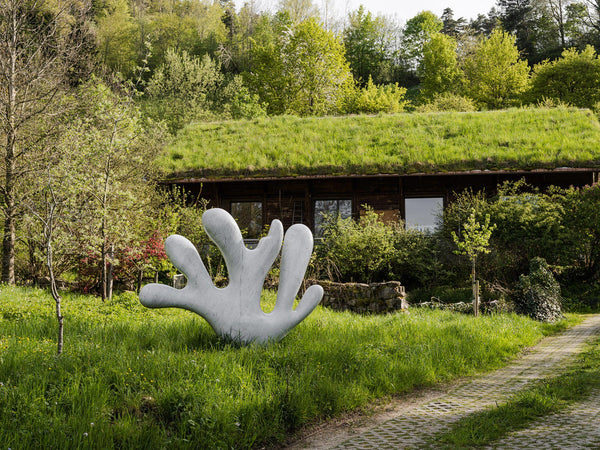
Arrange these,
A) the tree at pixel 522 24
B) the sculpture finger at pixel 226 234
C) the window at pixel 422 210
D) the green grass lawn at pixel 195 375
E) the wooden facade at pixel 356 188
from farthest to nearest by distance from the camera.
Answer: the tree at pixel 522 24 < the window at pixel 422 210 < the wooden facade at pixel 356 188 < the sculpture finger at pixel 226 234 < the green grass lawn at pixel 195 375

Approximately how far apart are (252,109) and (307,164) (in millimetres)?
24092

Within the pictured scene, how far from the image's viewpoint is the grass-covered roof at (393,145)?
730 inches

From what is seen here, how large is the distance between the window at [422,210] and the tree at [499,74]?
26.8 meters

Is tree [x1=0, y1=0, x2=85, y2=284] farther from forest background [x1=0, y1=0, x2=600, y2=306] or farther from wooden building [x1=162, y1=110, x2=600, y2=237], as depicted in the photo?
wooden building [x1=162, y1=110, x2=600, y2=237]

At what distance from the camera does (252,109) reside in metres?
42.3

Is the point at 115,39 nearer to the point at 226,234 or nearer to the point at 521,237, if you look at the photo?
the point at 521,237

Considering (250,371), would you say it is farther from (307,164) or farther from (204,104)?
(204,104)

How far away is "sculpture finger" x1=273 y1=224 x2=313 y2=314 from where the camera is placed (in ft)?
24.7

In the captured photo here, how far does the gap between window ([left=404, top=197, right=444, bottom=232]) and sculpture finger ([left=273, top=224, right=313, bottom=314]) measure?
41.8 feet

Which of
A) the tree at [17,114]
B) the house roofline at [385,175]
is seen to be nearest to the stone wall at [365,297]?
the house roofline at [385,175]

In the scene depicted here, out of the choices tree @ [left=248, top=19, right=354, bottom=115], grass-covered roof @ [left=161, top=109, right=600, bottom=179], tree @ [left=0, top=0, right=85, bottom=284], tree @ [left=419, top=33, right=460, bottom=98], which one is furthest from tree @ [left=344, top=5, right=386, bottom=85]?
tree @ [left=0, top=0, right=85, bottom=284]

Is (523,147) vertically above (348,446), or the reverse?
(523,147)

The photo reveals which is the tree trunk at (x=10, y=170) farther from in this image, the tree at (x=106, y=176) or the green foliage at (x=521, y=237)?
the green foliage at (x=521, y=237)

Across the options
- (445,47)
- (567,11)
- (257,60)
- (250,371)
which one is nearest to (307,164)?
(250,371)
